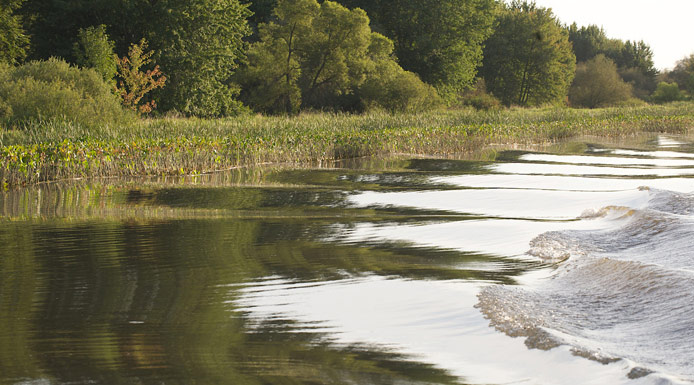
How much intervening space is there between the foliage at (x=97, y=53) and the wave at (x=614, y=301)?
24535mm

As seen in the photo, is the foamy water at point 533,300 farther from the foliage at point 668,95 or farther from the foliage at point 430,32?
the foliage at point 668,95

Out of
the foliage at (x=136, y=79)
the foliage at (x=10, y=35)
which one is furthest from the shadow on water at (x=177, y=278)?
the foliage at (x=10, y=35)

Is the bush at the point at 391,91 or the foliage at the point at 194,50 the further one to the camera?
the bush at the point at 391,91

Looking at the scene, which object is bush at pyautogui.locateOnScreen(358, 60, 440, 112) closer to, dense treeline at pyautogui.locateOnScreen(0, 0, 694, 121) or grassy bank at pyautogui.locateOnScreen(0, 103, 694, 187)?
dense treeline at pyautogui.locateOnScreen(0, 0, 694, 121)

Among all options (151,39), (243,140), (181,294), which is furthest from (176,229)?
(151,39)

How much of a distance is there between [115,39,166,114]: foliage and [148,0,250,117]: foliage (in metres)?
1.10

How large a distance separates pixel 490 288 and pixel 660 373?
216 centimetres

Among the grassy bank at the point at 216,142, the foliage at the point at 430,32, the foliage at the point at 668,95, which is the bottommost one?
the grassy bank at the point at 216,142

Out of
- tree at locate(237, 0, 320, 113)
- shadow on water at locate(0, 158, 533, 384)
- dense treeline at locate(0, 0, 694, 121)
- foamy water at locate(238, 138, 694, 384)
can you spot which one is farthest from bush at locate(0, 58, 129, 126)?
tree at locate(237, 0, 320, 113)

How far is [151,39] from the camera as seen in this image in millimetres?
33406

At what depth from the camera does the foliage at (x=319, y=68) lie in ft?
132

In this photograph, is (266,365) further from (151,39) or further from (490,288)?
(151,39)

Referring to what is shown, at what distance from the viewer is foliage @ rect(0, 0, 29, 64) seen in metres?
31.0

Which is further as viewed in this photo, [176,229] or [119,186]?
[119,186]
